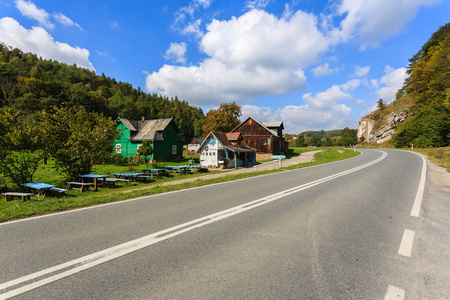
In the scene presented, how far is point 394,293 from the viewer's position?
8.65 feet

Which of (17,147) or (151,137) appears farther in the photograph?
(151,137)

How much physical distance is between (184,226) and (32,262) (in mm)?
2684

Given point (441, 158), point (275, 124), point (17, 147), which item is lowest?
point (441, 158)

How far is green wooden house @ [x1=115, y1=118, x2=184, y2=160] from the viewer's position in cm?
3253

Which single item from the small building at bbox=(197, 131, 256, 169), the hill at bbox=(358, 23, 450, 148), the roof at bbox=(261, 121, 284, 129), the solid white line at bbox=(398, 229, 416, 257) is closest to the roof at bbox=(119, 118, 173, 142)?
the small building at bbox=(197, 131, 256, 169)

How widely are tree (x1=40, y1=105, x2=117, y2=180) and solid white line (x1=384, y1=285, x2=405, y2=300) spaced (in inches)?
575

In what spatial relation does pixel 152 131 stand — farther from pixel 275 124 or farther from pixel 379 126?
pixel 379 126

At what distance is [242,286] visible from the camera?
273 centimetres

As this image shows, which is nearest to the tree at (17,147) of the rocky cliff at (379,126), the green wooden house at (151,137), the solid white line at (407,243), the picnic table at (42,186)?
the picnic table at (42,186)

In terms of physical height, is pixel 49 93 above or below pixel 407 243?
above

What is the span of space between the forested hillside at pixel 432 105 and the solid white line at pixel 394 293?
155ft

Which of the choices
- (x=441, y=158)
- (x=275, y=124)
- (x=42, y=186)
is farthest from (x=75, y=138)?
(x=275, y=124)

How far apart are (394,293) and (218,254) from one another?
8.38ft

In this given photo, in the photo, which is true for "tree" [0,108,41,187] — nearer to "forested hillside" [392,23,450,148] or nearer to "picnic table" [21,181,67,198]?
"picnic table" [21,181,67,198]
